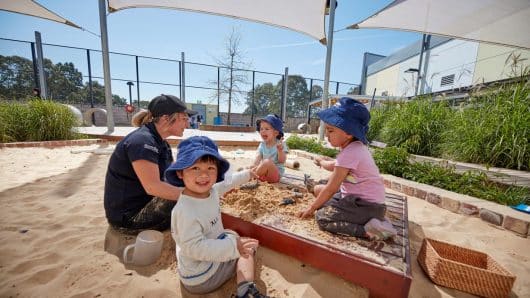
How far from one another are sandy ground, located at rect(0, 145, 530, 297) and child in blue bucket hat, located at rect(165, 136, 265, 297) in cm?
18

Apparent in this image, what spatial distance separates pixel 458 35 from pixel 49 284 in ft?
36.1

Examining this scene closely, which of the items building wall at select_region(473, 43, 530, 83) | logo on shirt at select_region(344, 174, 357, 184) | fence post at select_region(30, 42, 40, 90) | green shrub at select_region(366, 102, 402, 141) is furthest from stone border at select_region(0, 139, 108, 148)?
building wall at select_region(473, 43, 530, 83)

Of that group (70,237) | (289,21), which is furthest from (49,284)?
(289,21)

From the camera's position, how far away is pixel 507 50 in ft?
33.4

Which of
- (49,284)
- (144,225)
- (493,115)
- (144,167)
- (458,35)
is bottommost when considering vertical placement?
(49,284)

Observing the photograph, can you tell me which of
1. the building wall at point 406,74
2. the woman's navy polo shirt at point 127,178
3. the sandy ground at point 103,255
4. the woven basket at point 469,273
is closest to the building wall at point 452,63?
the building wall at point 406,74

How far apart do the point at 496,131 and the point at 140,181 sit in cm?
535

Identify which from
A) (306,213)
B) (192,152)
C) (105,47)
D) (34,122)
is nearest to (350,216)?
(306,213)

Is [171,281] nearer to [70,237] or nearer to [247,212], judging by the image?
[247,212]

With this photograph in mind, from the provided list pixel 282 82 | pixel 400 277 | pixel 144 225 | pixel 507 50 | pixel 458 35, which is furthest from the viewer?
pixel 282 82

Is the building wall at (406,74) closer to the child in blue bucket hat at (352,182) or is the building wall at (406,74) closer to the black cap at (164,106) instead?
the child in blue bucket hat at (352,182)

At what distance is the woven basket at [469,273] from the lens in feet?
4.89

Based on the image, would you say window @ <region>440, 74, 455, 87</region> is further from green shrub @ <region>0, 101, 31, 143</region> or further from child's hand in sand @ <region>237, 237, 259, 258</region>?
green shrub @ <region>0, 101, 31, 143</region>

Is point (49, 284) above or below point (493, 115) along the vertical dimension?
below
